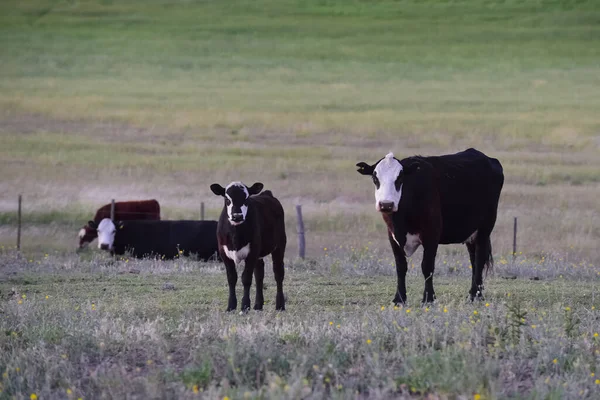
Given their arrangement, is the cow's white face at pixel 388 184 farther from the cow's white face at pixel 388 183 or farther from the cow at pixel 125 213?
the cow at pixel 125 213

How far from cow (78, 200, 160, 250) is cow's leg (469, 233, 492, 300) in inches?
515

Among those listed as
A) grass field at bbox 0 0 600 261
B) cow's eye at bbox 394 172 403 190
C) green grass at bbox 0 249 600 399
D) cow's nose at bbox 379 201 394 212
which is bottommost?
green grass at bbox 0 249 600 399

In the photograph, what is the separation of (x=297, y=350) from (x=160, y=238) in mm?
13239

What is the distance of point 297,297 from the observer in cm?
1352

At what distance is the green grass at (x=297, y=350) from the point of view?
7660mm

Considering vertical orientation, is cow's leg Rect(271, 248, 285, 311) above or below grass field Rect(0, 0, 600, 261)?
below

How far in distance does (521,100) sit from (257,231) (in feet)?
152

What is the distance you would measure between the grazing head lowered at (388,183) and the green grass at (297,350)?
113 cm

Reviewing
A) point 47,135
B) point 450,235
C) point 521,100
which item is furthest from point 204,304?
point 521,100

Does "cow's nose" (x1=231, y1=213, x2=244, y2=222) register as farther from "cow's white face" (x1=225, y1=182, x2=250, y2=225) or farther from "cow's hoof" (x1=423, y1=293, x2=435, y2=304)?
"cow's hoof" (x1=423, y1=293, x2=435, y2=304)

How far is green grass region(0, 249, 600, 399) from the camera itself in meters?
7.66

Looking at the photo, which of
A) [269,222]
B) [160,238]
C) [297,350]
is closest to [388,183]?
[269,222]

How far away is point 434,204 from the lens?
12.8 m

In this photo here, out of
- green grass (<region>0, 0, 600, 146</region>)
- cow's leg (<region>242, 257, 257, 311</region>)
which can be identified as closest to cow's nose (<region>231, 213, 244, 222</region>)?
cow's leg (<region>242, 257, 257, 311</region>)
